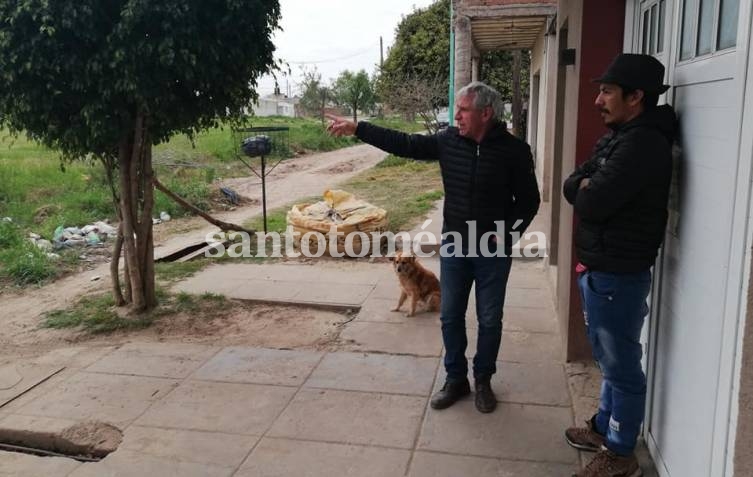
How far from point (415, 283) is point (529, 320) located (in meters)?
1.03

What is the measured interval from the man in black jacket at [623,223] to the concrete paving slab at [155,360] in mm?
2933

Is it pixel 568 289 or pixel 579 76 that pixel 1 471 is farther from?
pixel 579 76

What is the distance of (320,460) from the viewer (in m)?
3.41

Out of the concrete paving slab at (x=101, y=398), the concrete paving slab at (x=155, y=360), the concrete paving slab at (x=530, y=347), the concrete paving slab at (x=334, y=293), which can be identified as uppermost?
the concrete paving slab at (x=530, y=347)

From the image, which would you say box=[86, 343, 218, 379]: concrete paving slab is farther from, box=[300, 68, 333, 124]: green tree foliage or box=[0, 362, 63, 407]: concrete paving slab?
box=[300, 68, 333, 124]: green tree foliage

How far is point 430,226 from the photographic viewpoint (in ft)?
32.8

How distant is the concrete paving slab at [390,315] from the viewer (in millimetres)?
5652

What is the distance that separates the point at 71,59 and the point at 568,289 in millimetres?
Result: 3956

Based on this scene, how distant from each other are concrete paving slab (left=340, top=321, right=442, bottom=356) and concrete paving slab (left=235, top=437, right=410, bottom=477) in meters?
1.46

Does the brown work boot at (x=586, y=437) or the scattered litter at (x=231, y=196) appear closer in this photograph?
the brown work boot at (x=586, y=437)

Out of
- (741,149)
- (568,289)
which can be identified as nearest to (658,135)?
(741,149)

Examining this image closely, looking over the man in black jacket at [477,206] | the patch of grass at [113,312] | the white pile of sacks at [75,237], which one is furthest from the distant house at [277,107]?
the man in black jacket at [477,206]

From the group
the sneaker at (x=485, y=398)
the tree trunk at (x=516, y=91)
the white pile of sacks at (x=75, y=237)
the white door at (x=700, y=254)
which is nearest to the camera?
the white door at (x=700, y=254)

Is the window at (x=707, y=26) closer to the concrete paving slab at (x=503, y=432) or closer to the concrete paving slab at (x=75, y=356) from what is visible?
the concrete paving slab at (x=503, y=432)
